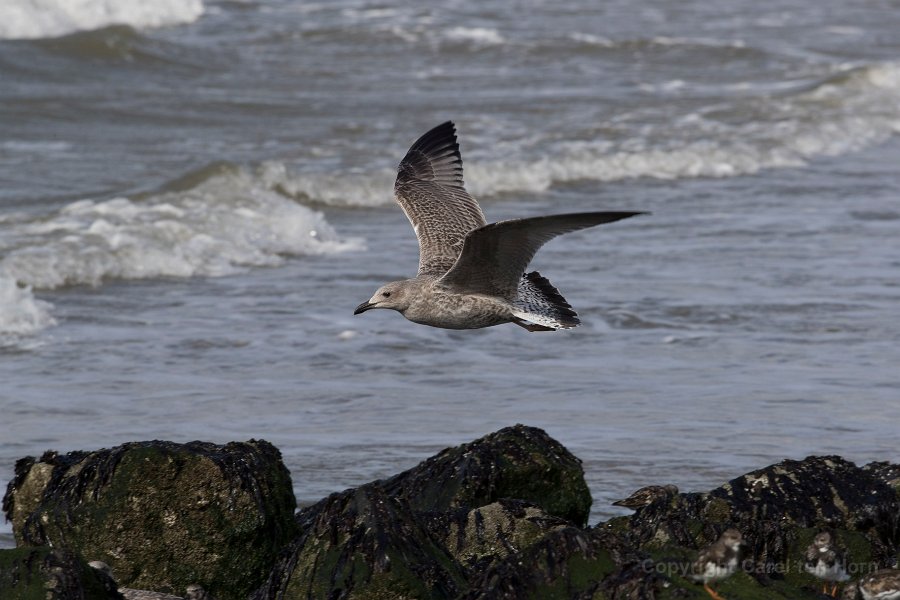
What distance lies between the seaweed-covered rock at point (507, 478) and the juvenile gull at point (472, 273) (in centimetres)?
82

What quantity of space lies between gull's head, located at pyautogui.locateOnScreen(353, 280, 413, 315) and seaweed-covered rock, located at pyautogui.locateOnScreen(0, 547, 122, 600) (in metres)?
2.78

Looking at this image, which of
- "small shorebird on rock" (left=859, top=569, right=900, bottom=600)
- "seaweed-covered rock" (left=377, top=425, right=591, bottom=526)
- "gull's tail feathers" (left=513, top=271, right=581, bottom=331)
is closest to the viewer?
"small shorebird on rock" (left=859, top=569, right=900, bottom=600)

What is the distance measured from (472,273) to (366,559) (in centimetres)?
241

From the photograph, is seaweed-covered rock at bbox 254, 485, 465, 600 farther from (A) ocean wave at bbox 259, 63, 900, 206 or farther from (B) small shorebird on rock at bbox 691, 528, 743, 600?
(A) ocean wave at bbox 259, 63, 900, 206

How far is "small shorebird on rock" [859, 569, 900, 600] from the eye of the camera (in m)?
4.07

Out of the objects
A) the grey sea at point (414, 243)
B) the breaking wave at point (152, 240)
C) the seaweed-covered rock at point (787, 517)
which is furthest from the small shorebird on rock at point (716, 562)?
the breaking wave at point (152, 240)

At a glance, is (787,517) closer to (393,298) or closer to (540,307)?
(540,307)

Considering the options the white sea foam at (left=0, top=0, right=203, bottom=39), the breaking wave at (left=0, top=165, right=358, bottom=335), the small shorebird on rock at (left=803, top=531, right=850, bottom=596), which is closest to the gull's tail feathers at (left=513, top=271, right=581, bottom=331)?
the small shorebird on rock at (left=803, top=531, right=850, bottom=596)

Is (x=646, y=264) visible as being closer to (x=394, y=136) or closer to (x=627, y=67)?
(x=394, y=136)

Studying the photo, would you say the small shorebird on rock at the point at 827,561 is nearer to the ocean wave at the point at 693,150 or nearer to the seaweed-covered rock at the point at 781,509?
the seaweed-covered rock at the point at 781,509

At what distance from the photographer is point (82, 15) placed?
77.5 ft

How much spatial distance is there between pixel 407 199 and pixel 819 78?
14.5 metres

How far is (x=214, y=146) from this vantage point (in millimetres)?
15859

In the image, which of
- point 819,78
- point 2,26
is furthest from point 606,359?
point 2,26
